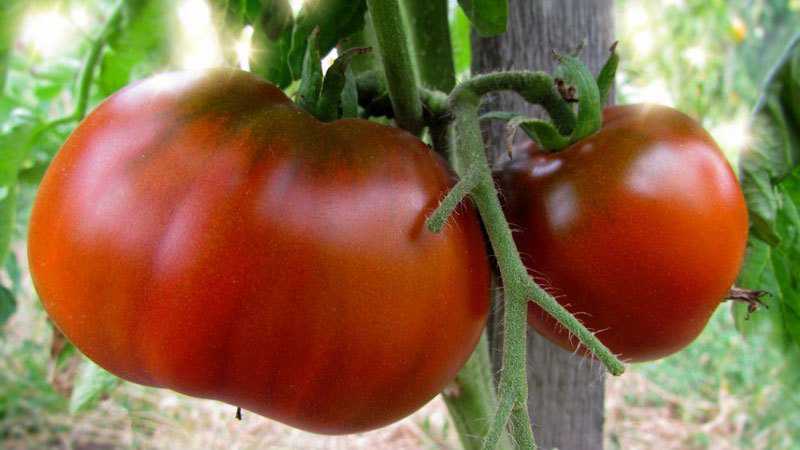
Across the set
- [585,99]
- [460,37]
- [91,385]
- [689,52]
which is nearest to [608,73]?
[585,99]

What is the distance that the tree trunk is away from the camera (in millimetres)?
776

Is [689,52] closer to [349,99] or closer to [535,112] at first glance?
[535,112]

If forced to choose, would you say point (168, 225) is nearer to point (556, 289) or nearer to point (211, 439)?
point (556, 289)

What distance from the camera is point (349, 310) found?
0.41m

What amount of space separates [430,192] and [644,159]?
160mm

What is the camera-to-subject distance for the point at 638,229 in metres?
0.49

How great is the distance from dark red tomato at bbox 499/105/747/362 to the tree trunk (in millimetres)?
201

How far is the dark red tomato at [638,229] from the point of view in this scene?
1.61 ft

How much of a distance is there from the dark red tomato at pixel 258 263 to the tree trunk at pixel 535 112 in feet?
0.93

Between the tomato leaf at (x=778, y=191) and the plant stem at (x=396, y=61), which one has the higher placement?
the plant stem at (x=396, y=61)

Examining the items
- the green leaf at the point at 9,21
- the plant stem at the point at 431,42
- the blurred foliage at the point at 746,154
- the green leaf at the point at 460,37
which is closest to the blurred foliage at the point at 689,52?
the blurred foliage at the point at 746,154

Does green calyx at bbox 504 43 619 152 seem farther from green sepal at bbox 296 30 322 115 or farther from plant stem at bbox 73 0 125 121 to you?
plant stem at bbox 73 0 125 121

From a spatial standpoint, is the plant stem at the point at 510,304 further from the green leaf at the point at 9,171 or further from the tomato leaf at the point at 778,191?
the green leaf at the point at 9,171

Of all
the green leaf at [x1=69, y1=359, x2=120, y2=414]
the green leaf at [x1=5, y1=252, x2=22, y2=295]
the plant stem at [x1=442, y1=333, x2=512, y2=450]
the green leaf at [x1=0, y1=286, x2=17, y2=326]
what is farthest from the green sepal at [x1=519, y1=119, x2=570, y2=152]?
the green leaf at [x1=5, y1=252, x2=22, y2=295]
